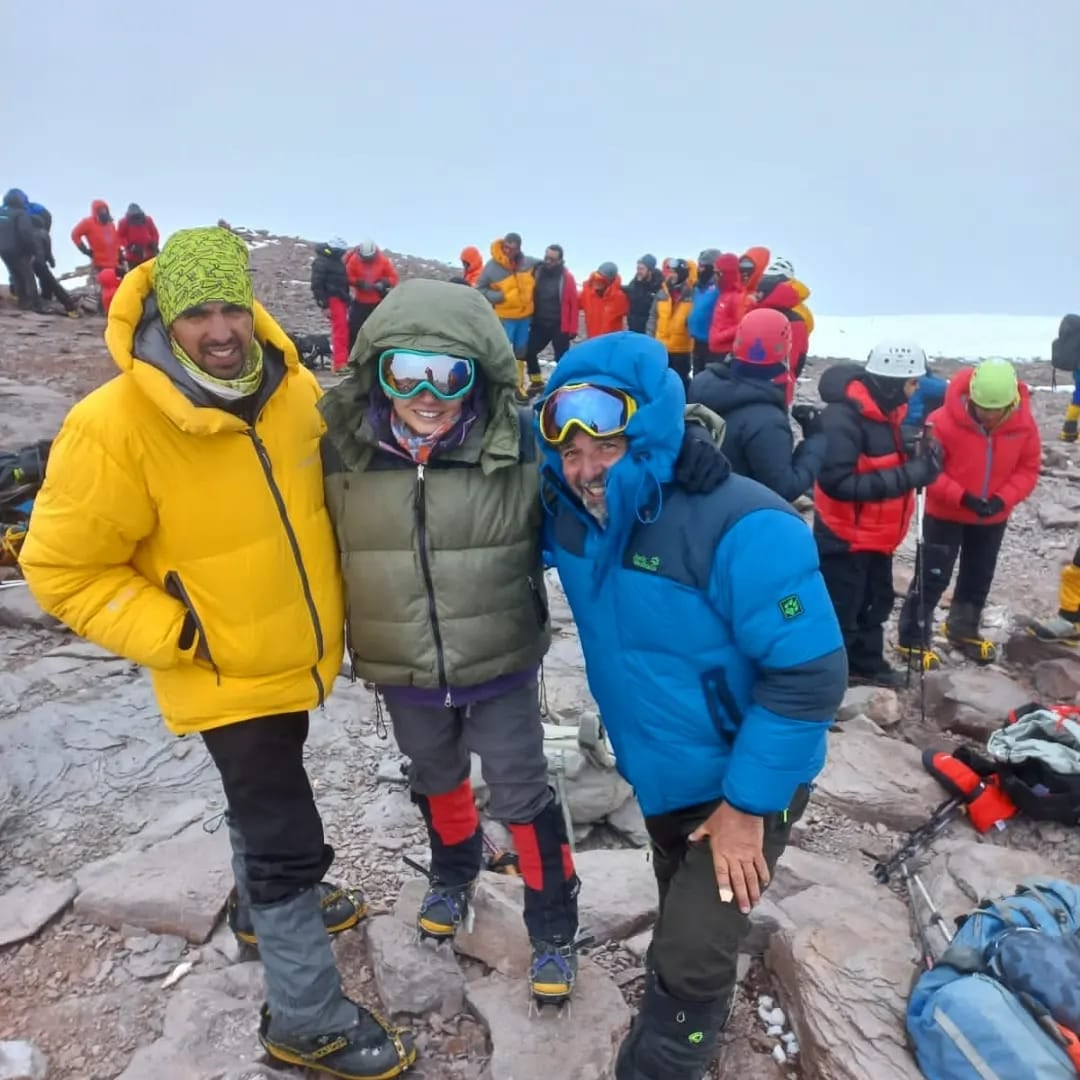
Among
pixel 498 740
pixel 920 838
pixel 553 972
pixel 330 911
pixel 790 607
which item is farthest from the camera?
pixel 920 838

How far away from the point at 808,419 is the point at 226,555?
3.86 m

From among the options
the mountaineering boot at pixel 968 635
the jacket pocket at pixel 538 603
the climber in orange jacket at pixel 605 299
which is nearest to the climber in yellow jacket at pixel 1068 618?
the mountaineering boot at pixel 968 635

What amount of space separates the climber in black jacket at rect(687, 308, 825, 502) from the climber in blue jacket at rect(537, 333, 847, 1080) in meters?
2.49

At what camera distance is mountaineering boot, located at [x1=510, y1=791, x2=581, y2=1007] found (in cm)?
283

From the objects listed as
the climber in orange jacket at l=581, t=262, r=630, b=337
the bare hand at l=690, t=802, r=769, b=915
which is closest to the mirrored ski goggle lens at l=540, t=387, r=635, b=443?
the bare hand at l=690, t=802, r=769, b=915

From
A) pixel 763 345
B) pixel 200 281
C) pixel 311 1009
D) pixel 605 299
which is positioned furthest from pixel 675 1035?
pixel 605 299

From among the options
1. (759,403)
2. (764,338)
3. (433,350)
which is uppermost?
(764,338)

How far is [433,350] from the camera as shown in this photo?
2.35 m

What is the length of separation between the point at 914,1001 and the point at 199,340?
2993 millimetres

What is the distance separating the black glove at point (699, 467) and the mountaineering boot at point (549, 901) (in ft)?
4.26

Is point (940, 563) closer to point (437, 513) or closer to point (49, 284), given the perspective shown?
point (437, 513)

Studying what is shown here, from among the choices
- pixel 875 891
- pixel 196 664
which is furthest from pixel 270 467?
pixel 875 891

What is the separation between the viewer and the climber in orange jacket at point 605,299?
13812 mm

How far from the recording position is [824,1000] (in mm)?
2816
